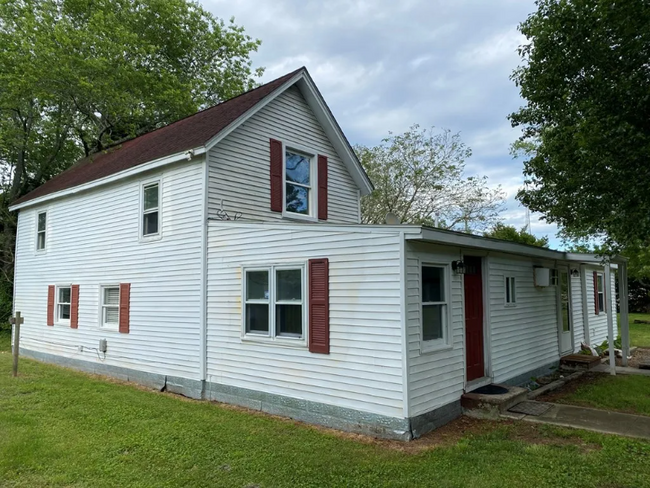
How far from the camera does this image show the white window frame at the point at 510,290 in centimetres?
820

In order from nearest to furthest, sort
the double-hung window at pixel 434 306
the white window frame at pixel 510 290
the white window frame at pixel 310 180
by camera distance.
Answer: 1. the double-hung window at pixel 434 306
2. the white window frame at pixel 510 290
3. the white window frame at pixel 310 180

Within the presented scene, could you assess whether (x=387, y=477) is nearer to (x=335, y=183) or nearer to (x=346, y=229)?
(x=346, y=229)

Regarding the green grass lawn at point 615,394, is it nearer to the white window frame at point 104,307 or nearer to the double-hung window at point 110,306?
the white window frame at point 104,307

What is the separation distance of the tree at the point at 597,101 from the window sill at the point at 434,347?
3.18m

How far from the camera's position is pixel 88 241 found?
11109 millimetres

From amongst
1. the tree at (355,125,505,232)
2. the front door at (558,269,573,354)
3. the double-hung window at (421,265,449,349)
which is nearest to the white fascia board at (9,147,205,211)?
the double-hung window at (421,265,449,349)

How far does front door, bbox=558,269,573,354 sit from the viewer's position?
10.4m

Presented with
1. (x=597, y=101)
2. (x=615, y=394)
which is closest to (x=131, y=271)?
(x=597, y=101)

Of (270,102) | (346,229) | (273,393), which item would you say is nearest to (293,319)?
(273,393)

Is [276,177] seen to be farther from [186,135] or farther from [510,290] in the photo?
[510,290]

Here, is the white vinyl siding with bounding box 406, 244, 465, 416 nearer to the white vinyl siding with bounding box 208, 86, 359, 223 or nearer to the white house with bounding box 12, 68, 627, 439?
the white house with bounding box 12, 68, 627, 439

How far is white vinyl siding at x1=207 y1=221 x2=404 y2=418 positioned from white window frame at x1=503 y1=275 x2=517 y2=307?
3.47m

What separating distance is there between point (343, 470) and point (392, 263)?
2.51 meters

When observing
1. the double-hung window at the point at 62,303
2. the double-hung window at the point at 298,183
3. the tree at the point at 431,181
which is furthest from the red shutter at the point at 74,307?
the tree at the point at 431,181
